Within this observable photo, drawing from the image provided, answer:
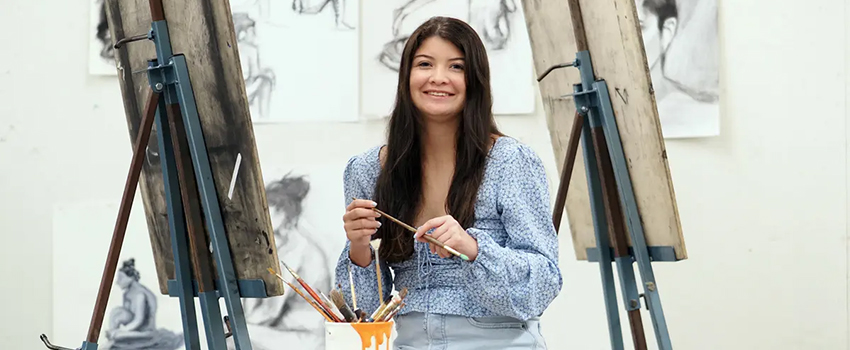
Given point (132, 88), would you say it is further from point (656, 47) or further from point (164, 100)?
point (656, 47)

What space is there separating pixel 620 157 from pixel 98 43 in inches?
64.7

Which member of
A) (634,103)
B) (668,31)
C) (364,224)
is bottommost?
(364,224)

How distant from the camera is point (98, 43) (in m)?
2.62

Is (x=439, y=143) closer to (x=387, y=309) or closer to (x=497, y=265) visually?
(x=497, y=265)

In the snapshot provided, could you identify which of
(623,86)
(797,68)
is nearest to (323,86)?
(623,86)

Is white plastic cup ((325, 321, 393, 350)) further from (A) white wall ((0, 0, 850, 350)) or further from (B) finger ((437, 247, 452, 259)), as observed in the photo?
(A) white wall ((0, 0, 850, 350))

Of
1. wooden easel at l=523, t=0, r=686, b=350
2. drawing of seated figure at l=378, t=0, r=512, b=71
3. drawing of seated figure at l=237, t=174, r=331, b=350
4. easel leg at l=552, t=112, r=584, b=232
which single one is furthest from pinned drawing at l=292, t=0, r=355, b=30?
easel leg at l=552, t=112, r=584, b=232

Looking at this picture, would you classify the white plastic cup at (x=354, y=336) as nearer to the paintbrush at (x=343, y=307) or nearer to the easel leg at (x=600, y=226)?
the paintbrush at (x=343, y=307)

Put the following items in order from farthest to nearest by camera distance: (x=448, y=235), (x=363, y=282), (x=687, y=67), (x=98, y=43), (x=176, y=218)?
(x=98, y=43)
(x=687, y=67)
(x=363, y=282)
(x=176, y=218)
(x=448, y=235)

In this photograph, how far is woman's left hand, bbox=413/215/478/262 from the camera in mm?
1375

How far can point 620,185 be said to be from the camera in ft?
5.64

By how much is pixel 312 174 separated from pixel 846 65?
5.07ft

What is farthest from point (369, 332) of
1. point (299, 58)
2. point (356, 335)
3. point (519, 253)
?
point (299, 58)

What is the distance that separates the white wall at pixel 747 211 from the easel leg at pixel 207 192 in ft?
3.91
